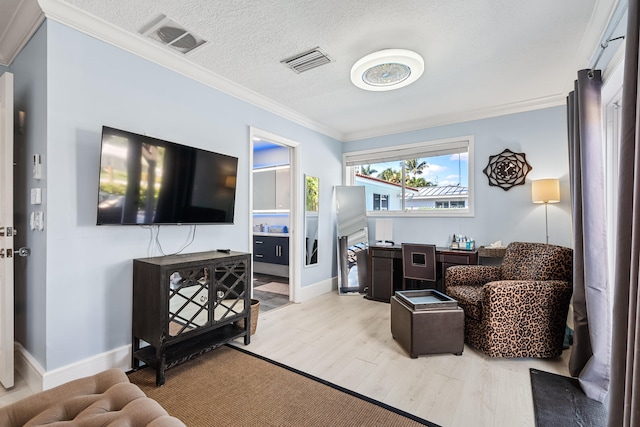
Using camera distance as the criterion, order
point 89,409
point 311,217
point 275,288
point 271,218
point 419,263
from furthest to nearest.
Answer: point 271,218, point 275,288, point 311,217, point 419,263, point 89,409

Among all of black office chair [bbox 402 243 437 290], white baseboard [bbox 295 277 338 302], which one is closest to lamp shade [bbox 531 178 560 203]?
black office chair [bbox 402 243 437 290]

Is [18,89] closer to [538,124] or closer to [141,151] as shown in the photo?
[141,151]

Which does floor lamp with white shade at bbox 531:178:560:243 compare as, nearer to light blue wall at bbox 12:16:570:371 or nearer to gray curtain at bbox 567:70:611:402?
gray curtain at bbox 567:70:611:402

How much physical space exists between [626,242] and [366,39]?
2118mm

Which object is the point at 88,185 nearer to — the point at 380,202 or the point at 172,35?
the point at 172,35

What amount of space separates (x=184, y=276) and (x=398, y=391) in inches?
71.2

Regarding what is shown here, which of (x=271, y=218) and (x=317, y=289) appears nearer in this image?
(x=317, y=289)

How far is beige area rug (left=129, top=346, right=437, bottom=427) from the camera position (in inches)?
70.9

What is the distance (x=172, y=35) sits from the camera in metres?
2.37

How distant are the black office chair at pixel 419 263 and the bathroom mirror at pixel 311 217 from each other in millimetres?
1347

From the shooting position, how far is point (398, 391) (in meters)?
2.10

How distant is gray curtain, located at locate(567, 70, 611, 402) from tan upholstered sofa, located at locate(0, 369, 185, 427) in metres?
2.61

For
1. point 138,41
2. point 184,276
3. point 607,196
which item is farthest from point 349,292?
point 138,41

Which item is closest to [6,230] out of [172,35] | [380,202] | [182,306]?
[182,306]
